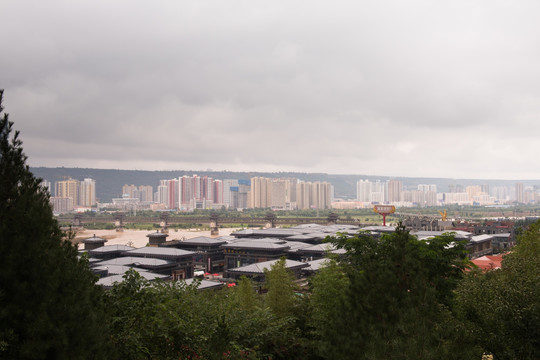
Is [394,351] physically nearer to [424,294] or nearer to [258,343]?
[424,294]

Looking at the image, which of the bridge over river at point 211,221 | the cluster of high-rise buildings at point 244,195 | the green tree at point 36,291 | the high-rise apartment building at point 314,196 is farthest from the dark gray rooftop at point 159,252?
the high-rise apartment building at point 314,196

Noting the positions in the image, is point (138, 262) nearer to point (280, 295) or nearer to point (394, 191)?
point (280, 295)

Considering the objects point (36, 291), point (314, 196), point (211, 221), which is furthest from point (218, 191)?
point (36, 291)

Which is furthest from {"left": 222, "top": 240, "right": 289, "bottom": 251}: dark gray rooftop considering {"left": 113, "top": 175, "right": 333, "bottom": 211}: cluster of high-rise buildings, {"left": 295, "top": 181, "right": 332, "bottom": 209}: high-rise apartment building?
{"left": 295, "top": 181, "right": 332, "bottom": 209}: high-rise apartment building

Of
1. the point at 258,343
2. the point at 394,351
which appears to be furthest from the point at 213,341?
the point at 394,351

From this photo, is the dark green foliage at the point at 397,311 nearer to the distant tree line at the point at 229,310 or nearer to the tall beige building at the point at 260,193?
the distant tree line at the point at 229,310
